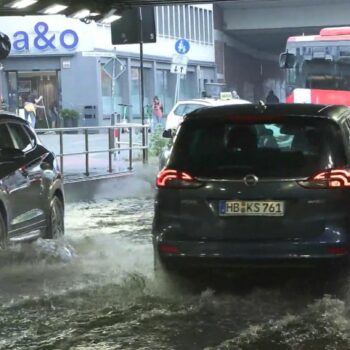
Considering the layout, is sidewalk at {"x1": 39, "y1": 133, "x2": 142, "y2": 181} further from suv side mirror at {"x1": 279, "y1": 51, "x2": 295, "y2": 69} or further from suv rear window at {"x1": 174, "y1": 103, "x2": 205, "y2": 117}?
suv side mirror at {"x1": 279, "y1": 51, "x2": 295, "y2": 69}

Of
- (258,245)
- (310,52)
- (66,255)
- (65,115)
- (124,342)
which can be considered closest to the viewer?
(124,342)

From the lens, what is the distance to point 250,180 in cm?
597

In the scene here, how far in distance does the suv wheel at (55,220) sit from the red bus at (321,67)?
16.4m

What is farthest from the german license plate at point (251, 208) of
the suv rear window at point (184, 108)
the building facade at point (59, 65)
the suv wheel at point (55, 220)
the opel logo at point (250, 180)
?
the building facade at point (59, 65)

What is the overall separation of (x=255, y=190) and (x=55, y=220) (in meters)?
3.66

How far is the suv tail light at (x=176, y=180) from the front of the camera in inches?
240

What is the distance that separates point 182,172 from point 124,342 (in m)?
1.50

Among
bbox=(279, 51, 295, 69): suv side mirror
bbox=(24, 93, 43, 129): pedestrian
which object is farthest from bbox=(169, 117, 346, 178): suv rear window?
bbox=(24, 93, 43, 129): pedestrian

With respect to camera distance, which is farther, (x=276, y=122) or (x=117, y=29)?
(x=117, y=29)

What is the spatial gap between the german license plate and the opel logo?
0.48 feet

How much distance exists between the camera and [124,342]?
209 inches

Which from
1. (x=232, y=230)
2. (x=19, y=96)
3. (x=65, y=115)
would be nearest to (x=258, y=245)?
(x=232, y=230)

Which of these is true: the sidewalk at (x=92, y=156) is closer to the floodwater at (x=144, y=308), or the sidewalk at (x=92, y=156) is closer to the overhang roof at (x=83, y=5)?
the overhang roof at (x=83, y=5)

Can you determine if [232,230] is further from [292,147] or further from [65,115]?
[65,115]
